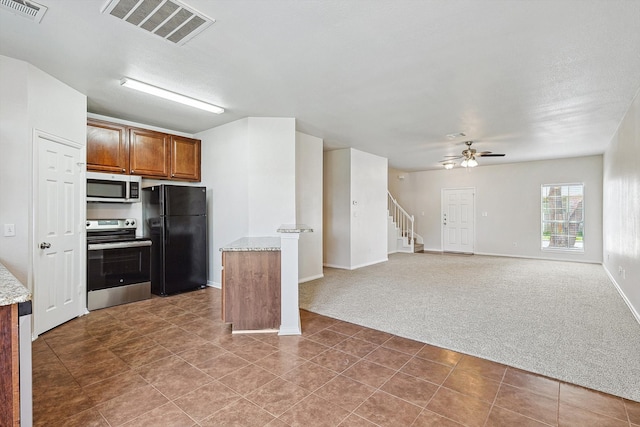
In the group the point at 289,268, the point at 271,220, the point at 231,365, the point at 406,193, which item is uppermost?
the point at 406,193

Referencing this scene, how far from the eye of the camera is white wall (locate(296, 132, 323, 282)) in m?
5.50

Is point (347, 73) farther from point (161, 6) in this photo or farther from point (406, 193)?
point (406, 193)

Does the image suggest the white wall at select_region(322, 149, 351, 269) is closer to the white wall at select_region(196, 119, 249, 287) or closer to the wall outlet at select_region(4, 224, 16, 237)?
the white wall at select_region(196, 119, 249, 287)

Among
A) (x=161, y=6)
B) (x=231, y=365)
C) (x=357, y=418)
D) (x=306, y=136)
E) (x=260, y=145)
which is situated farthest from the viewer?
(x=306, y=136)

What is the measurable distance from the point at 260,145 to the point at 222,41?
82.6 inches

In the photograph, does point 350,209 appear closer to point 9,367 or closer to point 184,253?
point 184,253

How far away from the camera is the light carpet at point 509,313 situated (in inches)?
104

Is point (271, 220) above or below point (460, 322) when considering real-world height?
above

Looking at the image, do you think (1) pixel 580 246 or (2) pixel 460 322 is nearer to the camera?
(2) pixel 460 322

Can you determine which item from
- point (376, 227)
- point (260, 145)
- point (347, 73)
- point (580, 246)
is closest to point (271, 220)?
point (260, 145)

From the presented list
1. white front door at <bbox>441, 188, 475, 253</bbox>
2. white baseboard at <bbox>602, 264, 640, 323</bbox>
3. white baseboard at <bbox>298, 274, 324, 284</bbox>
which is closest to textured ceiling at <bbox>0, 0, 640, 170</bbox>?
white baseboard at <bbox>602, 264, 640, 323</bbox>

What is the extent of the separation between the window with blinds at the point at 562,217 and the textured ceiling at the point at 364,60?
3719mm

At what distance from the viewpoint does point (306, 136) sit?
561 cm

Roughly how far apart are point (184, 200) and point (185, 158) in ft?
2.84
